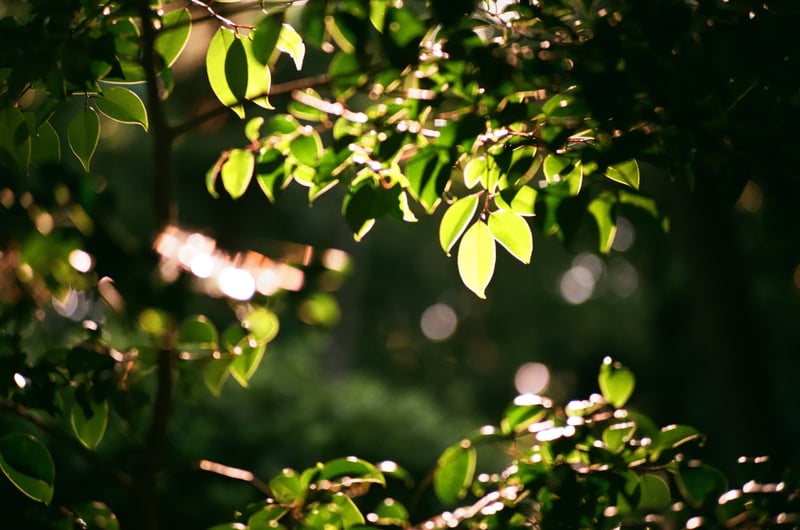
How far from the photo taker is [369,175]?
930 mm

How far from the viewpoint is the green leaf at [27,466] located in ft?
2.85

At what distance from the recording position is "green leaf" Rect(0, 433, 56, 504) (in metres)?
0.87

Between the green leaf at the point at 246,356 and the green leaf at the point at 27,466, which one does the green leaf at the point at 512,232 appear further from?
the green leaf at the point at 27,466

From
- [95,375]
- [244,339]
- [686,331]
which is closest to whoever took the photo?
[95,375]

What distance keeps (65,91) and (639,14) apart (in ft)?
2.13

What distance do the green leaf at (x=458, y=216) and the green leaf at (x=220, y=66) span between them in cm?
29

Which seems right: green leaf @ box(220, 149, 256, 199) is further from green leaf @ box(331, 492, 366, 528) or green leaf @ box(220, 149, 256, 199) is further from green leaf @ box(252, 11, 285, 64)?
green leaf @ box(331, 492, 366, 528)

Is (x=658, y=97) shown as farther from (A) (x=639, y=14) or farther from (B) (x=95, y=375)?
(B) (x=95, y=375)

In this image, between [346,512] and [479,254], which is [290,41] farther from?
[346,512]

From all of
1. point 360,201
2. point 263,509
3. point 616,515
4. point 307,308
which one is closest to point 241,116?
point 360,201

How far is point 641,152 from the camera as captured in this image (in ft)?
2.73

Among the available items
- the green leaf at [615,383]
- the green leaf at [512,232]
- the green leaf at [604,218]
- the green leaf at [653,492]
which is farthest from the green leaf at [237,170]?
the green leaf at [653,492]

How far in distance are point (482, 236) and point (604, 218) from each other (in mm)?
179

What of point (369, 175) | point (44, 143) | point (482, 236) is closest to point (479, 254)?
point (482, 236)
